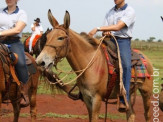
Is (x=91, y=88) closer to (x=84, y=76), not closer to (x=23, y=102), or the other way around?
(x=84, y=76)

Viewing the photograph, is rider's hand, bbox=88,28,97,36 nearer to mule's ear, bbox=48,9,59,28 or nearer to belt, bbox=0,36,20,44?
mule's ear, bbox=48,9,59,28

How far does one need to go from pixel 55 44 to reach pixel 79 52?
2.39ft

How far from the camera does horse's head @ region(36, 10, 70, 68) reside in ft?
18.9

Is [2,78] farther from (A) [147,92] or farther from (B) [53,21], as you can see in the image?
(A) [147,92]

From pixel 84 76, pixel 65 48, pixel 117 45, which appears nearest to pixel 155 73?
pixel 117 45

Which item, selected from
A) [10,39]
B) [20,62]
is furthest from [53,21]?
Result: [20,62]

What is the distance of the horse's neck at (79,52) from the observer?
6407mm

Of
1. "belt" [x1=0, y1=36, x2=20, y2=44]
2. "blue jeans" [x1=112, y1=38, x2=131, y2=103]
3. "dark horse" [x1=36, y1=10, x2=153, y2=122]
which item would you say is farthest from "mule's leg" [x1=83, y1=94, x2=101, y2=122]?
"belt" [x1=0, y1=36, x2=20, y2=44]

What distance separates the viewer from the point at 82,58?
21.6ft

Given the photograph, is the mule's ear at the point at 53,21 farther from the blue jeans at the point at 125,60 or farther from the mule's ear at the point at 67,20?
the blue jeans at the point at 125,60

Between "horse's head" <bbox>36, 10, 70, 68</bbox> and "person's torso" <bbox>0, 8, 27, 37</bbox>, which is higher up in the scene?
"person's torso" <bbox>0, 8, 27, 37</bbox>

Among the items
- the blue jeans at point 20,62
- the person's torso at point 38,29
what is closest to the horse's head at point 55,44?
the blue jeans at point 20,62

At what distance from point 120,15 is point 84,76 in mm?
1511

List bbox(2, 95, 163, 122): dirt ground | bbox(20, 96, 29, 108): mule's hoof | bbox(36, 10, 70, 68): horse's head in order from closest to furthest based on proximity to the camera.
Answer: bbox(36, 10, 70, 68): horse's head
bbox(20, 96, 29, 108): mule's hoof
bbox(2, 95, 163, 122): dirt ground
